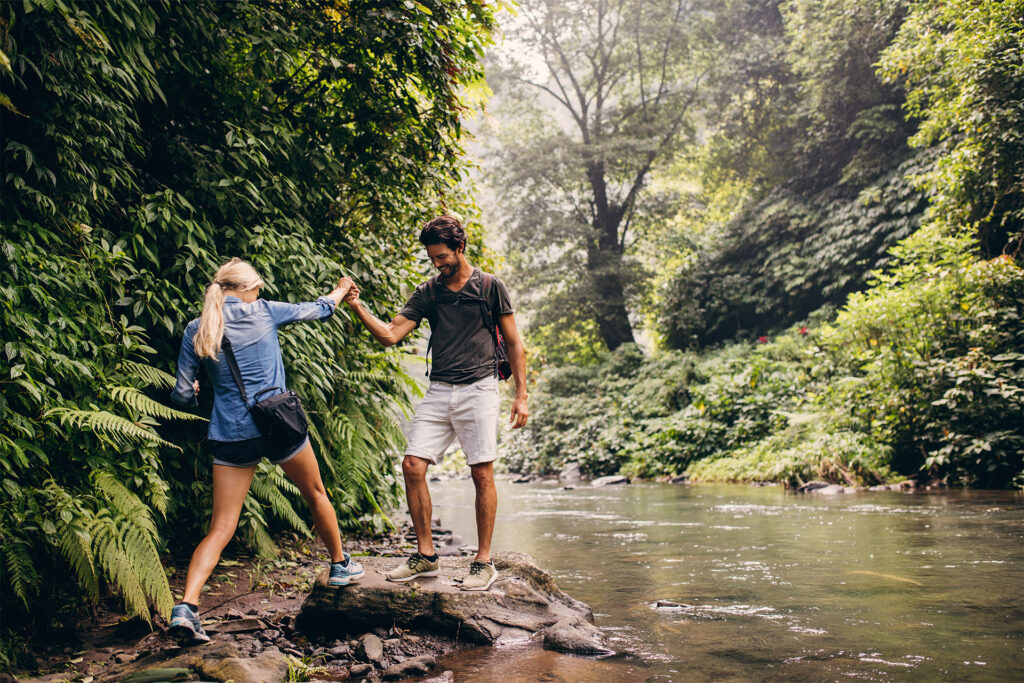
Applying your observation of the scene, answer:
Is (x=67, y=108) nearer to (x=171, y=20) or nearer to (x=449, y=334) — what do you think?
(x=171, y=20)

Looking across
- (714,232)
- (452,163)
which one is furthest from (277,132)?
(714,232)

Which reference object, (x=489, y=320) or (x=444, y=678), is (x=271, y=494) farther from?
(x=444, y=678)

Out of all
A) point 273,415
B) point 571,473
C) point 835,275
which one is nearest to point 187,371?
point 273,415

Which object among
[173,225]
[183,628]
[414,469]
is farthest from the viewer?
[173,225]

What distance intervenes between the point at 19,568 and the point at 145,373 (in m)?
1.35

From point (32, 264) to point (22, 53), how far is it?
1.17m

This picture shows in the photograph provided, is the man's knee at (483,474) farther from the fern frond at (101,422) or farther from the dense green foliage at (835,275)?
the dense green foliage at (835,275)

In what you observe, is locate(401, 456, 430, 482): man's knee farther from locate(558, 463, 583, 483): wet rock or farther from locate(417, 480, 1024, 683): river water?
locate(558, 463, 583, 483): wet rock

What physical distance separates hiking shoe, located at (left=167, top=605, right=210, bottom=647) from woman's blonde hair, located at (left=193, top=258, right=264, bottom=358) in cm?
128

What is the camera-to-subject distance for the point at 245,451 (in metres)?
3.79

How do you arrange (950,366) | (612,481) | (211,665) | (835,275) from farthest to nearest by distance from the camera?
(835,275)
(612,481)
(950,366)
(211,665)

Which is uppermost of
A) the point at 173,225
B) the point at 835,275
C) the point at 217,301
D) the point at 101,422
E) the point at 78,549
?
the point at 835,275

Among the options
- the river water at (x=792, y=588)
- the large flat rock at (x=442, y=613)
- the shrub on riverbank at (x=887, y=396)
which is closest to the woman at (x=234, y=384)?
the large flat rock at (x=442, y=613)

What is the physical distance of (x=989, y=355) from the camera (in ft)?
33.1
